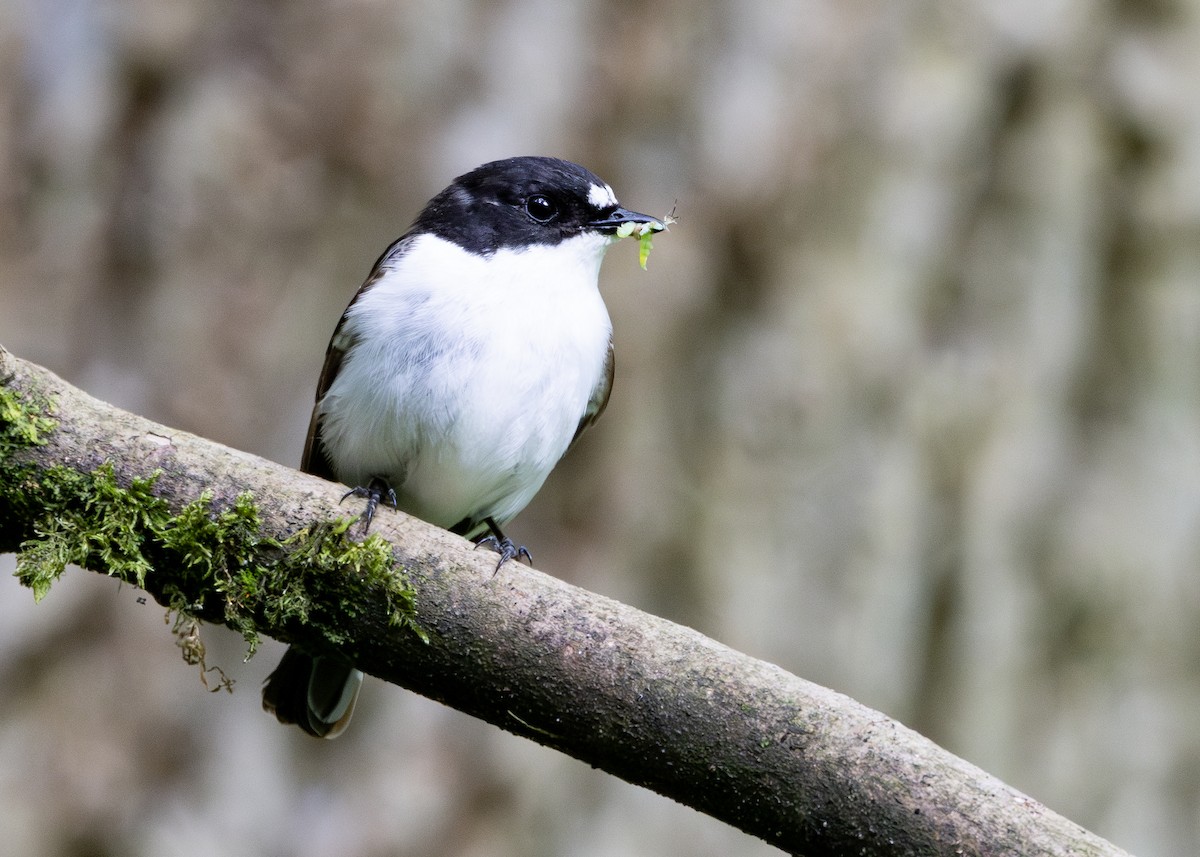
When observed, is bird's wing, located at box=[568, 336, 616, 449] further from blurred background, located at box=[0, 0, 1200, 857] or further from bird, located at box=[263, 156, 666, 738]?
blurred background, located at box=[0, 0, 1200, 857]

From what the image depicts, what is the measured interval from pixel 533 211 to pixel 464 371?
68 centimetres

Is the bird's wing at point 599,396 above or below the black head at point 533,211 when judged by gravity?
below

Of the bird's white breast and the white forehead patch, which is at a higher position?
the white forehead patch

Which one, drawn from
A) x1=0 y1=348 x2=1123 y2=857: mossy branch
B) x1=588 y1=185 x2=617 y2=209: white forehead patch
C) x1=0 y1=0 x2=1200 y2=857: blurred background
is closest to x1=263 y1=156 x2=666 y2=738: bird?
x1=588 y1=185 x2=617 y2=209: white forehead patch

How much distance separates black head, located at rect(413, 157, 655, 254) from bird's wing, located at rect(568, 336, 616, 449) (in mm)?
386

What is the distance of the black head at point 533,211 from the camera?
3.89m

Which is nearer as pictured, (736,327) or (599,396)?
(599,396)

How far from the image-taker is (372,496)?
119 inches

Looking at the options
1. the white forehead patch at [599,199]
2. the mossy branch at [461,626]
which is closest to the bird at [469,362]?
the white forehead patch at [599,199]

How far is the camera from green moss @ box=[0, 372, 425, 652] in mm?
2574

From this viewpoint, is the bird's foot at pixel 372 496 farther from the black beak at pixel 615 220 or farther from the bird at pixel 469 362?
the black beak at pixel 615 220

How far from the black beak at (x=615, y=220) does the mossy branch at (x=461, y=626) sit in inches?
58.3

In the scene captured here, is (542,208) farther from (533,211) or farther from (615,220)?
(615,220)

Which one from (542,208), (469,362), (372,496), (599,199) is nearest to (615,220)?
(599,199)
